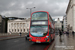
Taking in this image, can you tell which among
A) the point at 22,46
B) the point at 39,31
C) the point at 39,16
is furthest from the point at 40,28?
the point at 22,46

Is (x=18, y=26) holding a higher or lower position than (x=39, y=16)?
lower

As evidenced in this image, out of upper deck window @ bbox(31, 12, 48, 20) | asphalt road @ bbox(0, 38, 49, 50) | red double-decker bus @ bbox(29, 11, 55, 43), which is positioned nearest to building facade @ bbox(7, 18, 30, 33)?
asphalt road @ bbox(0, 38, 49, 50)

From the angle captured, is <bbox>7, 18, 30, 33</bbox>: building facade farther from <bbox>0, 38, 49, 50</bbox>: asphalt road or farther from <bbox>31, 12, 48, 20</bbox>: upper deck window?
<bbox>31, 12, 48, 20</bbox>: upper deck window

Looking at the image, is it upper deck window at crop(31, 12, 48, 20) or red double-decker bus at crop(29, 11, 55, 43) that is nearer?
red double-decker bus at crop(29, 11, 55, 43)

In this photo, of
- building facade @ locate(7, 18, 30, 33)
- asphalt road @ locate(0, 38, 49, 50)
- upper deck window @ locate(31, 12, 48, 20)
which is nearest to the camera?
asphalt road @ locate(0, 38, 49, 50)

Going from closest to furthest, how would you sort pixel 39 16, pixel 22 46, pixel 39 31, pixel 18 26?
pixel 22 46, pixel 39 31, pixel 39 16, pixel 18 26

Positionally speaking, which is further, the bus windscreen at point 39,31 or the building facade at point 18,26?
the building facade at point 18,26

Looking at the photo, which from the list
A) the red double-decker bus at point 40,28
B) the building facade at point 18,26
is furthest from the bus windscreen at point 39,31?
the building facade at point 18,26

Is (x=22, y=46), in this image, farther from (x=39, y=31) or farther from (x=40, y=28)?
(x=40, y=28)

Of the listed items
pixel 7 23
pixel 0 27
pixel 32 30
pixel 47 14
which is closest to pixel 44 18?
pixel 47 14

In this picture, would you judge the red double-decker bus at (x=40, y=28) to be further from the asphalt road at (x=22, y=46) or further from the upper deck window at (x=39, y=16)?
the asphalt road at (x=22, y=46)

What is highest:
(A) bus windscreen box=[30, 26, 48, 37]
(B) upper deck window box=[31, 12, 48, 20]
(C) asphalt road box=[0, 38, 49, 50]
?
(B) upper deck window box=[31, 12, 48, 20]

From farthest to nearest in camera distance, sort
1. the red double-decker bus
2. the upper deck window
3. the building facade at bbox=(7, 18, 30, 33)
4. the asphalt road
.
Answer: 1. the building facade at bbox=(7, 18, 30, 33)
2. the upper deck window
3. the red double-decker bus
4. the asphalt road

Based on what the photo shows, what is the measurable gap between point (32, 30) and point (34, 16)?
185 cm
